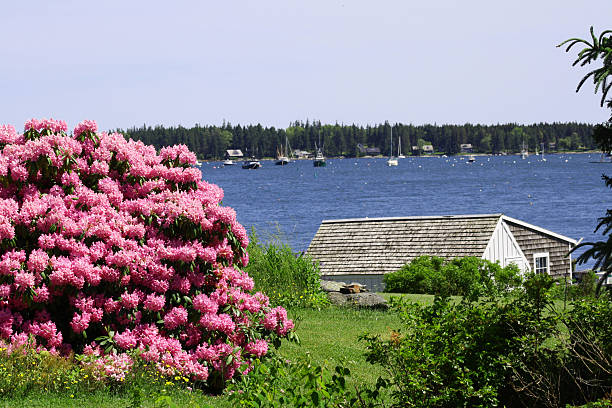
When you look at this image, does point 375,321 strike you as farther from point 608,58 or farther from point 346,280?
point 346,280

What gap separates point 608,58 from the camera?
9992 millimetres

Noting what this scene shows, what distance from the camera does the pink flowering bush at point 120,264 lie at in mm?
9695

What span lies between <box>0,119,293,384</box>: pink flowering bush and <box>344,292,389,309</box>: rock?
7310mm

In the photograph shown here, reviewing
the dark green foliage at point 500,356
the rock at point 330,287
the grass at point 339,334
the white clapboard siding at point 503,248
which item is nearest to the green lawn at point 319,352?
the grass at point 339,334

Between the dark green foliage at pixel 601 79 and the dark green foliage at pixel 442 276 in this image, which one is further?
the dark green foliage at pixel 442 276

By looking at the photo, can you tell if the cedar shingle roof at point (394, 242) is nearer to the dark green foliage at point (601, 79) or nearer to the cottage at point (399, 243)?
the cottage at point (399, 243)

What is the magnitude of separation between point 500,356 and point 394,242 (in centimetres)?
2010

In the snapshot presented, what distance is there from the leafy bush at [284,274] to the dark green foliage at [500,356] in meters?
8.42

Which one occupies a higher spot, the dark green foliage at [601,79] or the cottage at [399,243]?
the dark green foliage at [601,79]

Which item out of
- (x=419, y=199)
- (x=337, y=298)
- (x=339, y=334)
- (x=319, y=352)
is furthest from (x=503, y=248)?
(x=419, y=199)

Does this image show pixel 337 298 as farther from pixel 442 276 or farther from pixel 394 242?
pixel 394 242

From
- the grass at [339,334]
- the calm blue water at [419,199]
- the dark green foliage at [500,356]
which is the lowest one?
the calm blue water at [419,199]

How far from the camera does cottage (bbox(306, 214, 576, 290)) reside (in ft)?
89.4

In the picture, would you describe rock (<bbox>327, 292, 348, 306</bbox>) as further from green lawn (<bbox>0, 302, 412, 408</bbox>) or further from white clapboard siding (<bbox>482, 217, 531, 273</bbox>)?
white clapboard siding (<bbox>482, 217, 531, 273</bbox>)
